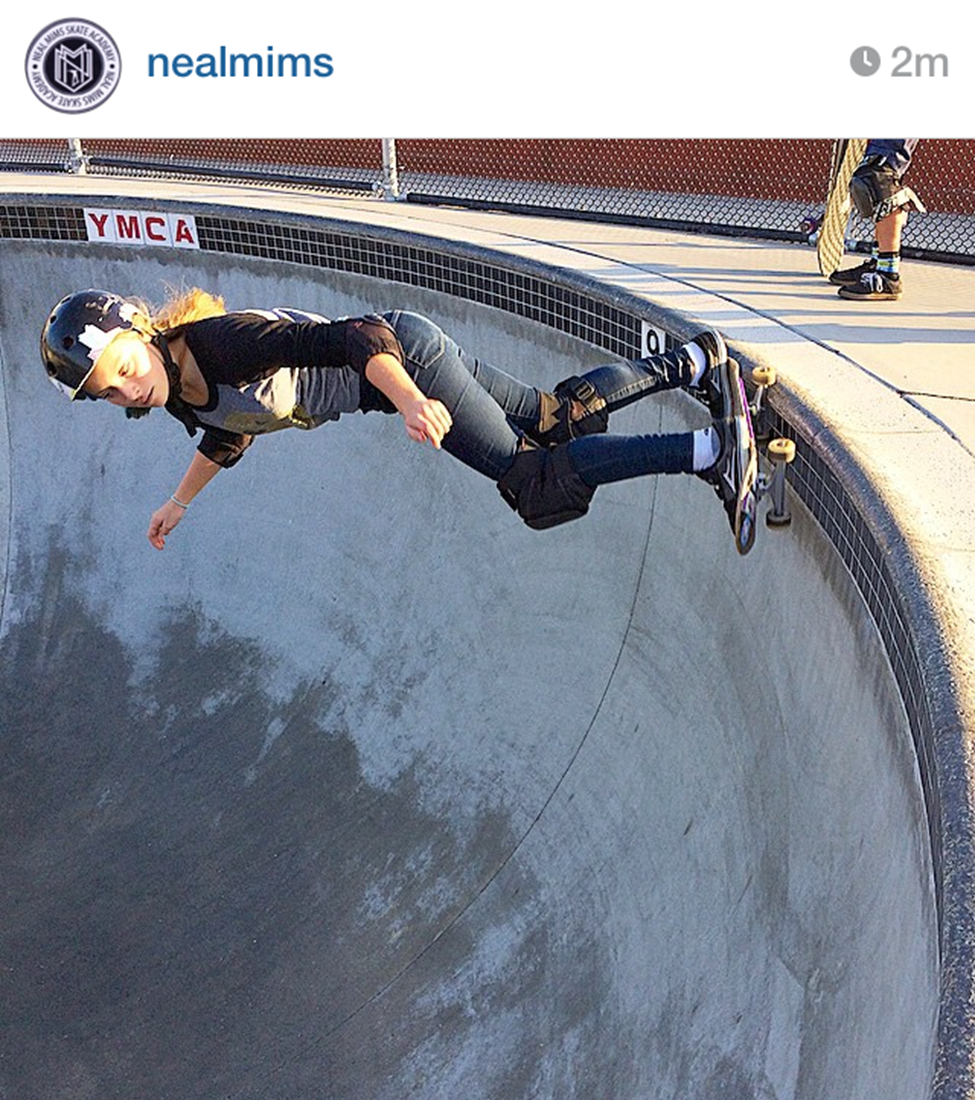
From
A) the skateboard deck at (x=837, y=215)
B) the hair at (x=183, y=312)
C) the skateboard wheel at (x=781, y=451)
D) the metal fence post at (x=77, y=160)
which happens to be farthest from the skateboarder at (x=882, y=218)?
the metal fence post at (x=77, y=160)

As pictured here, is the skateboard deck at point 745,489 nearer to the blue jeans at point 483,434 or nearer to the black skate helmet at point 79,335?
the blue jeans at point 483,434

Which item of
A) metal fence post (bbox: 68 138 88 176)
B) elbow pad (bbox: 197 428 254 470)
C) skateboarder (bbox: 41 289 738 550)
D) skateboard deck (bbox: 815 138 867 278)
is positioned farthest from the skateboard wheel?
metal fence post (bbox: 68 138 88 176)

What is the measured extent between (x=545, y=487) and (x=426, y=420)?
0.72 meters

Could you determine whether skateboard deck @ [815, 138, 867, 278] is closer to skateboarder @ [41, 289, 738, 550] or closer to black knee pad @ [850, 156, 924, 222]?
black knee pad @ [850, 156, 924, 222]

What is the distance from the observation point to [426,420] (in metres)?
3.24

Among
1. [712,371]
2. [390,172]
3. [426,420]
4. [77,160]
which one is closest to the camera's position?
[426,420]

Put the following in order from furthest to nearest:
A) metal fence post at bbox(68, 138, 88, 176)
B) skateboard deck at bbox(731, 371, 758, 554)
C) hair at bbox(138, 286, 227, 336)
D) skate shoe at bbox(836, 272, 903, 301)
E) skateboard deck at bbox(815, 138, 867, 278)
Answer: metal fence post at bbox(68, 138, 88, 176) → skateboard deck at bbox(815, 138, 867, 278) → skate shoe at bbox(836, 272, 903, 301) → hair at bbox(138, 286, 227, 336) → skateboard deck at bbox(731, 371, 758, 554)

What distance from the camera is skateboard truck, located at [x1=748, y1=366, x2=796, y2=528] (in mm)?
3717

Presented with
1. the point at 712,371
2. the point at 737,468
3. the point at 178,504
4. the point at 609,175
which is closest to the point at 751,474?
the point at 737,468
